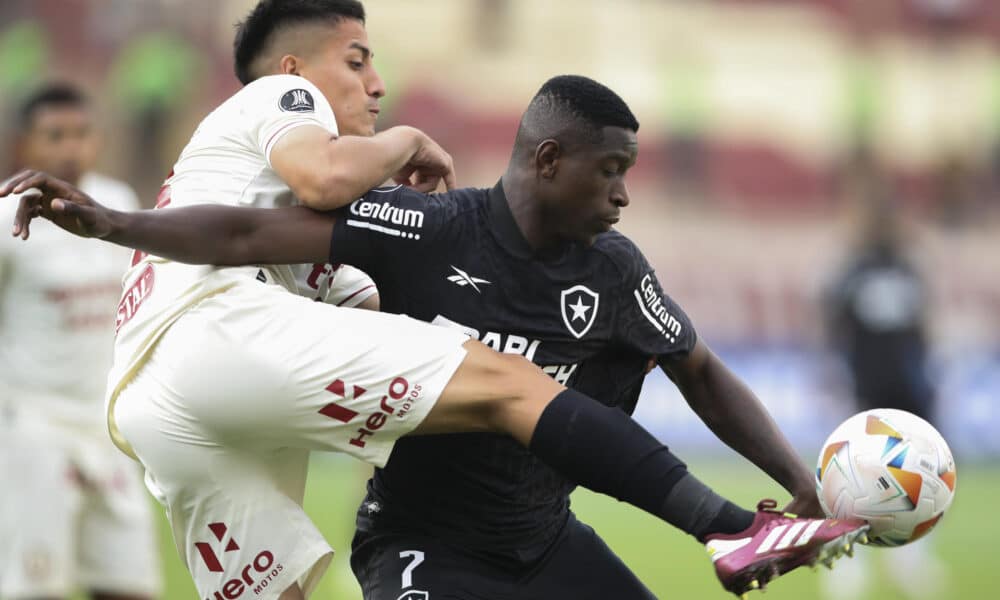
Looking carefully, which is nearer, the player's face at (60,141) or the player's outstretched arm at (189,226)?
the player's outstretched arm at (189,226)

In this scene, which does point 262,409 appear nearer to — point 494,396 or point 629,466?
point 494,396

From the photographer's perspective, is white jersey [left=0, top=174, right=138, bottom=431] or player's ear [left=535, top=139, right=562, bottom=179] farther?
white jersey [left=0, top=174, right=138, bottom=431]

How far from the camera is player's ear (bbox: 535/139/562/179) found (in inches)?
169

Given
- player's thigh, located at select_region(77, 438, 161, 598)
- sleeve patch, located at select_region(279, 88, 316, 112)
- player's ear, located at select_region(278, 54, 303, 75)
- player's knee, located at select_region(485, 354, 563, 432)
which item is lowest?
player's thigh, located at select_region(77, 438, 161, 598)

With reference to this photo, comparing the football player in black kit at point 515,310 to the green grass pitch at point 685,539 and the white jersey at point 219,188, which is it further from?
the green grass pitch at point 685,539

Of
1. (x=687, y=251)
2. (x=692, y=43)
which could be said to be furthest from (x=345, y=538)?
(x=692, y=43)

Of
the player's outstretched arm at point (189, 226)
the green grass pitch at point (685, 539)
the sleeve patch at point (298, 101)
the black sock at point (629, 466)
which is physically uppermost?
the sleeve patch at point (298, 101)

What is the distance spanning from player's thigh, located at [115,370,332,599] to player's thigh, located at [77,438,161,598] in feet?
7.82

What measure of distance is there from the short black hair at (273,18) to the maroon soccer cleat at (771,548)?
214cm

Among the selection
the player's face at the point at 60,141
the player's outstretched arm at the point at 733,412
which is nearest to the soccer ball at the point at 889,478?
the player's outstretched arm at the point at 733,412

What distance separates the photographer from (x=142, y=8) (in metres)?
19.3

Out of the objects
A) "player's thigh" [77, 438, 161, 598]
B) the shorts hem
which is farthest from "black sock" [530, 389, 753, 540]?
"player's thigh" [77, 438, 161, 598]

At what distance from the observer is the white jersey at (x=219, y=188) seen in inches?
170

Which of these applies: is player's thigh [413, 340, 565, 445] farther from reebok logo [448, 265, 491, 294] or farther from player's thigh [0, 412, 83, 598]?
player's thigh [0, 412, 83, 598]
